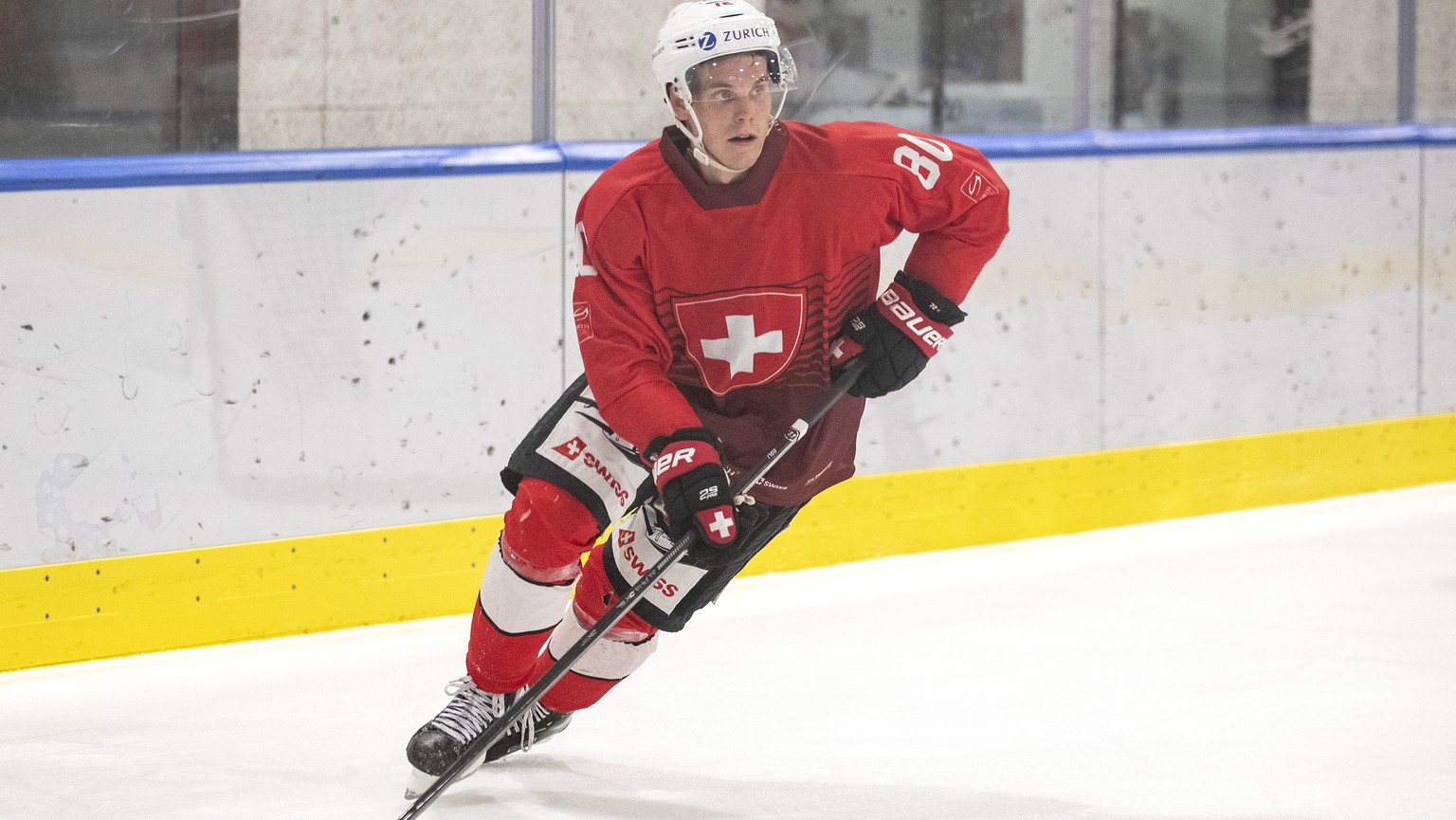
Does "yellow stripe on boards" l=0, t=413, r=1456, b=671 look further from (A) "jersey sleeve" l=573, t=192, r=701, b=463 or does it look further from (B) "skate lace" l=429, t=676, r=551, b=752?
(A) "jersey sleeve" l=573, t=192, r=701, b=463

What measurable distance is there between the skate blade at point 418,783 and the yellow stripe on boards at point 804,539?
102 centimetres

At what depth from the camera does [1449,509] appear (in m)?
4.59

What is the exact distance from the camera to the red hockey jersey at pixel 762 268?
2.28 m

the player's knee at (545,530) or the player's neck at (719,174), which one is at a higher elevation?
the player's neck at (719,174)

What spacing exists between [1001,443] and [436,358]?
149 centimetres

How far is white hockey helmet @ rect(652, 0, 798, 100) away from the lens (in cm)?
223

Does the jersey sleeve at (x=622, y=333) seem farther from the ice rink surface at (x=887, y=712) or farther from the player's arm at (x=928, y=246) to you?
the ice rink surface at (x=887, y=712)

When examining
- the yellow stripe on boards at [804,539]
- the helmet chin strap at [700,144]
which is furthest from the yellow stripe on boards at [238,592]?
the helmet chin strap at [700,144]

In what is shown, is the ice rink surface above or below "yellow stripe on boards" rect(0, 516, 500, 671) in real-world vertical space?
below

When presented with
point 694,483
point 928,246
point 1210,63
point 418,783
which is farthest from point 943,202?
point 1210,63

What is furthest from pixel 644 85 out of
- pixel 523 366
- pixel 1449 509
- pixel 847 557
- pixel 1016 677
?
pixel 1449 509

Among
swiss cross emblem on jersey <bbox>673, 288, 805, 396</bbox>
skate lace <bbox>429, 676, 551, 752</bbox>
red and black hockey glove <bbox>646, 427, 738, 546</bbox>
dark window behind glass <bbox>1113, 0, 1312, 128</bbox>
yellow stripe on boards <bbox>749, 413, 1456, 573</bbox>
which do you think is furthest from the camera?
dark window behind glass <bbox>1113, 0, 1312, 128</bbox>

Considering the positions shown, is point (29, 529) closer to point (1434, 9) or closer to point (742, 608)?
point (742, 608)

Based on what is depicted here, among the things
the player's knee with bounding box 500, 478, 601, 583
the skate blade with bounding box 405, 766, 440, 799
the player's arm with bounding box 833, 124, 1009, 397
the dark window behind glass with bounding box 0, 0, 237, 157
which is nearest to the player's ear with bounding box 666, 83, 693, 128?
the player's arm with bounding box 833, 124, 1009, 397
